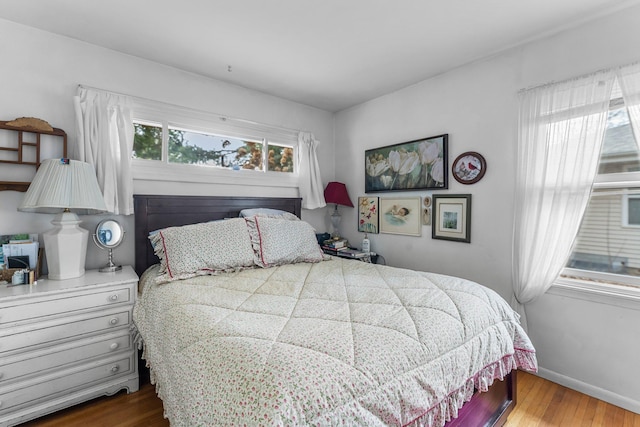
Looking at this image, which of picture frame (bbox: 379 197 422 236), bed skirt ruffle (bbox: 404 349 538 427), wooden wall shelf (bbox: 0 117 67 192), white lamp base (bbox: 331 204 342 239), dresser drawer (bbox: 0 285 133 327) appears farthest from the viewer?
white lamp base (bbox: 331 204 342 239)

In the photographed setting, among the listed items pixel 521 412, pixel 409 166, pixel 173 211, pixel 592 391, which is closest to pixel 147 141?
pixel 173 211

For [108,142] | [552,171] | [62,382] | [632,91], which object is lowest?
[62,382]

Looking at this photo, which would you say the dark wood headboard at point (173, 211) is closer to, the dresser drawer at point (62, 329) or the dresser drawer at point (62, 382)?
the dresser drawer at point (62, 329)

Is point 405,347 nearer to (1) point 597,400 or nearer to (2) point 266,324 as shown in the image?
(2) point 266,324

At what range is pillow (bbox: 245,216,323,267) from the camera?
7.77ft

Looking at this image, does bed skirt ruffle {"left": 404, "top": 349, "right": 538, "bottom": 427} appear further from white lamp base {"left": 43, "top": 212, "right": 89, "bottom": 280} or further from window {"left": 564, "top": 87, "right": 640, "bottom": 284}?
white lamp base {"left": 43, "top": 212, "right": 89, "bottom": 280}

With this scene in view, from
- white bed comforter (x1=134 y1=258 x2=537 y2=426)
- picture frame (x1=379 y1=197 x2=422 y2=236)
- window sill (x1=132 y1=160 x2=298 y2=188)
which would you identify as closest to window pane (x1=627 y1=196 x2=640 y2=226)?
white bed comforter (x1=134 y1=258 x2=537 y2=426)

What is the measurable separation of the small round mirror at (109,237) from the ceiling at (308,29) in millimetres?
1375

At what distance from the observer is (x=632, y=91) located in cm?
176

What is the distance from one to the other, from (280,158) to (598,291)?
293 centimetres

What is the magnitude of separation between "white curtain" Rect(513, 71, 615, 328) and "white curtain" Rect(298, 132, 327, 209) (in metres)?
2.00

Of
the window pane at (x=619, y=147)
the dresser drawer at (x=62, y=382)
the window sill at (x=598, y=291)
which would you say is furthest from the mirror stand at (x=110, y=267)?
the window pane at (x=619, y=147)

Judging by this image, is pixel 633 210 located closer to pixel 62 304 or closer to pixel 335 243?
pixel 335 243

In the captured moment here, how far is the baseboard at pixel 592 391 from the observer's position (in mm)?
1834
